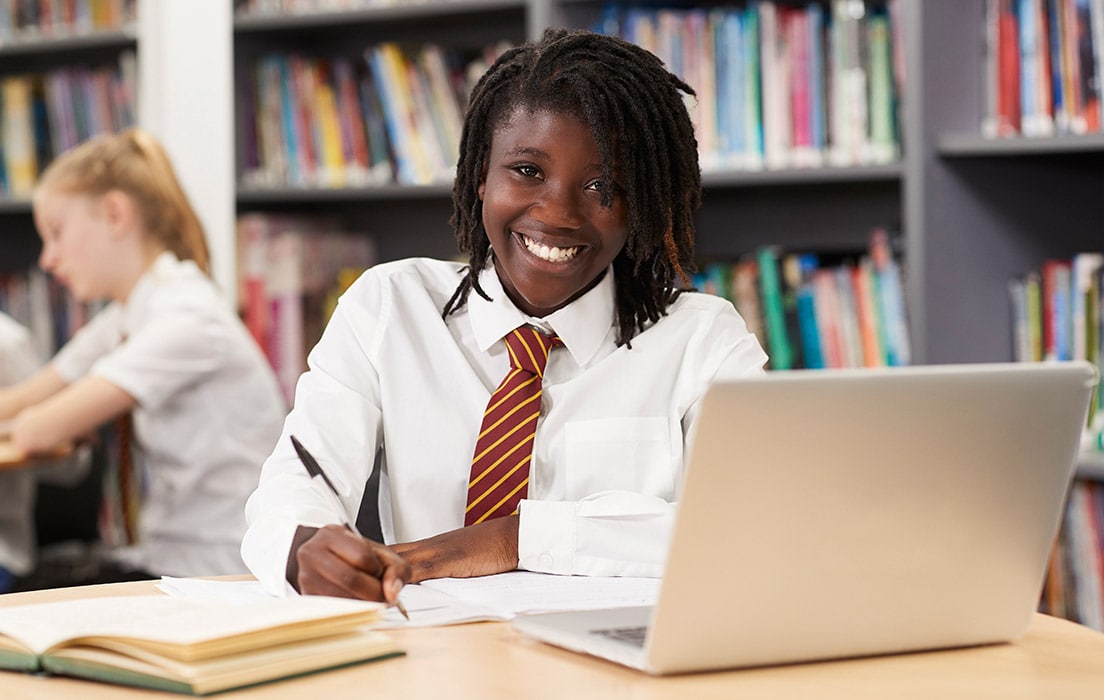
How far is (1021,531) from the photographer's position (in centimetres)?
98

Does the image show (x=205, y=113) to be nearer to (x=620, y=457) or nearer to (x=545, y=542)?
(x=620, y=457)

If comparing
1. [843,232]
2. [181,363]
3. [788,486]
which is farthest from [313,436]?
[843,232]

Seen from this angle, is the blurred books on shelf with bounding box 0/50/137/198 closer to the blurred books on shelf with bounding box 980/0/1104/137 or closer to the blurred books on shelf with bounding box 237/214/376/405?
the blurred books on shelf with bounding box 237/214/376/405

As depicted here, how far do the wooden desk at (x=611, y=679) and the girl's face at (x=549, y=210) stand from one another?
0.54 m

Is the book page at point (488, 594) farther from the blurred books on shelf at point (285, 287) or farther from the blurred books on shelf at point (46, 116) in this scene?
the blurred books on shelf at point (46, 116)

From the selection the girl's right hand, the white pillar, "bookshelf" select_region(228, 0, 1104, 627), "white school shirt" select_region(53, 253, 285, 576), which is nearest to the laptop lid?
the girl's right hand

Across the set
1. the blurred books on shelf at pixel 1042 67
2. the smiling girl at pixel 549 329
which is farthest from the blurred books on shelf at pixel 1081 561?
the smiling girl at pixel 549 329

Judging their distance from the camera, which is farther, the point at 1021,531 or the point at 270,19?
the point at 270,19

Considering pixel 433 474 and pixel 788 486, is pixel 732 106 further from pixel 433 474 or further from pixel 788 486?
pixel 788 486

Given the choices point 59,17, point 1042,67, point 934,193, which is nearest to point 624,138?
point 934,193

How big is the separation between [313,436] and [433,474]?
140 mm

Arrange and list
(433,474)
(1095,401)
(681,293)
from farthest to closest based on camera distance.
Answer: (1095,401)
(681,293)
(433,474)

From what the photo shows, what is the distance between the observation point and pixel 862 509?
2.94ft

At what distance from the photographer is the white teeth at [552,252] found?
4.79 ft
